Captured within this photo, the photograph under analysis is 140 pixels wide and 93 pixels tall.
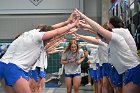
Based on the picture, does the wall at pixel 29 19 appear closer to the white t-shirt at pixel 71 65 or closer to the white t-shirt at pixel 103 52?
the white t-shirt at pixel 71 65

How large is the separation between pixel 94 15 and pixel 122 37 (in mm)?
10961

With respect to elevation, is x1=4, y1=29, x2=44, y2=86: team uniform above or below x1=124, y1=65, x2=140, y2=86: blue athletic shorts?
above

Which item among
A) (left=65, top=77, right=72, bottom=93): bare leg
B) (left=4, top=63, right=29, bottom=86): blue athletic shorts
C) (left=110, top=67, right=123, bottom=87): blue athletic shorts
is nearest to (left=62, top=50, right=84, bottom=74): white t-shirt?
(left=65, top=77, right=72, bottom=93): bare leg

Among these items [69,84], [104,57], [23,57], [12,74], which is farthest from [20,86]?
[69,84]

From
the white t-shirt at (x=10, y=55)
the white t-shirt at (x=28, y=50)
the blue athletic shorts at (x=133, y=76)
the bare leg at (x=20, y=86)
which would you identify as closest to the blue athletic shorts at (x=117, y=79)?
the blue athletic shorts at (x=133, y=76)

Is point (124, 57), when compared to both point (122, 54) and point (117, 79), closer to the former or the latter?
point (122, 54)

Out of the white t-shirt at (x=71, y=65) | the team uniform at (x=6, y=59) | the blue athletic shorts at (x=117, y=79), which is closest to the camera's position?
the team uniform at (x=6, y=59)

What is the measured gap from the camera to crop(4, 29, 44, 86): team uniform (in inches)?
183

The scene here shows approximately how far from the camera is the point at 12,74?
15.2 ft

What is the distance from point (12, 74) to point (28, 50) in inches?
16.7

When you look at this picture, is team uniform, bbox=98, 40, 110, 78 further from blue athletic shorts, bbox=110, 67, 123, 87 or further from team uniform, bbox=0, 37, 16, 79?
team uniform, bbox=0, 37, 16, 79

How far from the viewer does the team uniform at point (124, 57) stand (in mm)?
4535

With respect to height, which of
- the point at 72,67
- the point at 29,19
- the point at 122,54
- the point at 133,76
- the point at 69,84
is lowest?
the point at 69,84

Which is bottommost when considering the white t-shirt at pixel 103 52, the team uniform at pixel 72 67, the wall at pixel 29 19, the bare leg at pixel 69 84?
the bare leg at pixel 69 84
